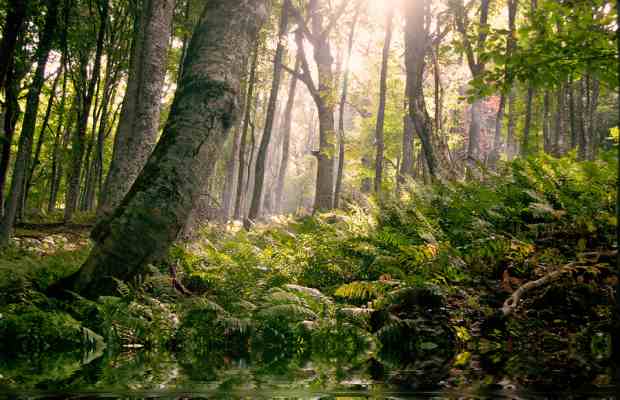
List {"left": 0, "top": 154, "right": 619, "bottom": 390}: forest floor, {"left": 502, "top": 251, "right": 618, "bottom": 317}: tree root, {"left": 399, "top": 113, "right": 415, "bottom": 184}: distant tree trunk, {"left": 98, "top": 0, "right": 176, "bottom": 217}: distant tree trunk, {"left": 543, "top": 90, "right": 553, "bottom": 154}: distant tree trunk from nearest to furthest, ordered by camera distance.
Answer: {"left": 0, "top": 154, "right": 619, "bottom": 390}: forest floor < {"left": 502, "top": 251, "right": 618, "bottom": 317}: tree root < {"left": 98, "top": 0, "right": 176, "bottom": 217}: distant tree trunk < {"left": 543, "top": 90, "right": 553, "bottom": 154}: distant tree trunk < {"left": 399, "top": 113, "right": 415, "bottom": 184}: distant tree trunk

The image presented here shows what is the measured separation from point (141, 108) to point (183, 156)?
3.94 meters

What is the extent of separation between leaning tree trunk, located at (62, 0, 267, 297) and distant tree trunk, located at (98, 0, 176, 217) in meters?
3.30

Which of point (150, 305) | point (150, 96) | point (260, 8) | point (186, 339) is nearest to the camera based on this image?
point (186, 339)

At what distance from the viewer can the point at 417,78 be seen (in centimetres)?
1057

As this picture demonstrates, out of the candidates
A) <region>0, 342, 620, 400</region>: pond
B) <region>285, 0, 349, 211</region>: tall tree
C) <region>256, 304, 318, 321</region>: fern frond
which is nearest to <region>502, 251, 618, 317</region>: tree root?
<region>0, 342, 620, 400</region>: pond

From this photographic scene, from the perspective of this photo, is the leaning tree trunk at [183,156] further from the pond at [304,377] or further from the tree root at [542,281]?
the tree root at [542,281]

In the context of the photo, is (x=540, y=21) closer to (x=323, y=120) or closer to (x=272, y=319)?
(x=272, y=319)

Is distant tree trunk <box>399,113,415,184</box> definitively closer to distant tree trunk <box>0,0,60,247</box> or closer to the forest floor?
distant tree trunk <box>0,0,60,247</box>

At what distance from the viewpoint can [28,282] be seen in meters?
5.20

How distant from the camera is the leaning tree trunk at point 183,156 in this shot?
16.4 ft

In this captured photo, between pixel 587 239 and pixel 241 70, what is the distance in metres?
4.15

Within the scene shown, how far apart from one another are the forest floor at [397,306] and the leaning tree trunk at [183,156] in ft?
1.13

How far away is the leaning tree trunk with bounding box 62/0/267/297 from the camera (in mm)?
A: 5000

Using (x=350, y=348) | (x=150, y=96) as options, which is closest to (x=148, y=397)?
(x=350, y=348)
